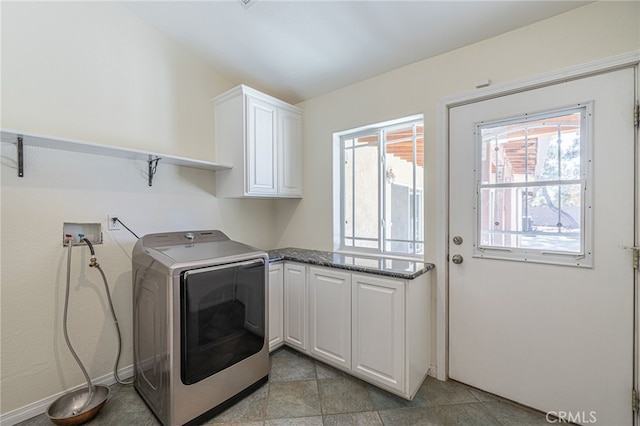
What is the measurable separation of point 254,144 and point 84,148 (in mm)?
1172

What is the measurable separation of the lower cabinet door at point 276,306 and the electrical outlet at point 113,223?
3.90 feet

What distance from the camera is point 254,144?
2.43 m

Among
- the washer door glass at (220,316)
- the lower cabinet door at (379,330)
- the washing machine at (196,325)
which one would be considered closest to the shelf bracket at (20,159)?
the washing machine at (196,325)

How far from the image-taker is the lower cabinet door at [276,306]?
2.38 metres

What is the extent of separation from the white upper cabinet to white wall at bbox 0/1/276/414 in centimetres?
30

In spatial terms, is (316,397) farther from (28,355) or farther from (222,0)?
(222,0)

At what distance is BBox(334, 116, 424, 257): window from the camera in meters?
2.30

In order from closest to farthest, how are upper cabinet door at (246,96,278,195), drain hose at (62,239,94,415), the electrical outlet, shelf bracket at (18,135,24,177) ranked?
1. shelf bracket at (18,135,24,177)
2. drain hose at (62,239,94,415)
3. the electrical outlet
4. upper cabinet door at (246,96,278,195)

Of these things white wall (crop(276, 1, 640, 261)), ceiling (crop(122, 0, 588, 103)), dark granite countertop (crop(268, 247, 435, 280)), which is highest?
ceiling (crop(122, 0, 588, 103))

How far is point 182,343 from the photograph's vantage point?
5.09 feet

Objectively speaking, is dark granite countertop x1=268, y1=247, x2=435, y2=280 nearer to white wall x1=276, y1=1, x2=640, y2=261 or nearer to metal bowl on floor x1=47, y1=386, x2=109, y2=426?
white wall x1=276, y1=1, x2=640, y2=261

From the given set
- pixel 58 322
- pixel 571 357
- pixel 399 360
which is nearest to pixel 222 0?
pixel 58 322

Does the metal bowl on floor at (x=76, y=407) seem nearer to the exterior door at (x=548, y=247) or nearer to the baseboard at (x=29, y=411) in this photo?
the baseboard at (x=29, y=411)

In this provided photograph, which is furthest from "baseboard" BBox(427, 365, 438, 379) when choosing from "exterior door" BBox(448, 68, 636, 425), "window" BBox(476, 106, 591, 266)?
"window" BBox(476, 106, 591, 266)
